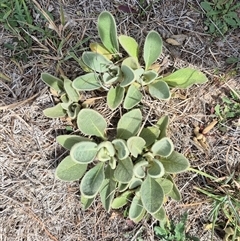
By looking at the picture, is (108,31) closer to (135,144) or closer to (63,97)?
(63,97)

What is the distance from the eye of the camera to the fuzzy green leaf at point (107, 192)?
6.16 feet

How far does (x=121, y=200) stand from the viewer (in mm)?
1965

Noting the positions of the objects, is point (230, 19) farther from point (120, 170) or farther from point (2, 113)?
point (2, 113)

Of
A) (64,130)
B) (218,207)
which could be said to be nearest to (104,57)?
(64,130)

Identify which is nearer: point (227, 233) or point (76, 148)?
point (76, 148)

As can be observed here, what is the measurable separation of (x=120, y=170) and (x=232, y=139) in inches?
20.2

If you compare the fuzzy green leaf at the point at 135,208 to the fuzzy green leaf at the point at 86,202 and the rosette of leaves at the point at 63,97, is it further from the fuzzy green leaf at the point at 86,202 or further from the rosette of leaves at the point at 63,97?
the rosette of leaves at the point at 63,97

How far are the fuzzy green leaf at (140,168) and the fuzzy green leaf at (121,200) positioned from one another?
137mm

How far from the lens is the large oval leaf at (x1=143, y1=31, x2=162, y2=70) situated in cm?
186

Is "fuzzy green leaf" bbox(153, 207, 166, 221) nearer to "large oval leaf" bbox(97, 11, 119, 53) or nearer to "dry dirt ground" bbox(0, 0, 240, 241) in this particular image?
"dry dirt ground" bbox(0, 0, 240, 241)

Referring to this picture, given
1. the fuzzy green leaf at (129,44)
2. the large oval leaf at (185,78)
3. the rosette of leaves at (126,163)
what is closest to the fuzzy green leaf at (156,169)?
the rosette of leaves at (126,163)

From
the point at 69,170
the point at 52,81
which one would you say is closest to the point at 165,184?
the point at 69,170

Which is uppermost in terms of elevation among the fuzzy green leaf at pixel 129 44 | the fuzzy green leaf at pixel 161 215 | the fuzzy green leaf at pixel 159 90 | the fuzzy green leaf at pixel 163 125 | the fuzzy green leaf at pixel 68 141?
the fuzzy green leaf at pixel 129 44

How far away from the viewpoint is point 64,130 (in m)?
2.02
